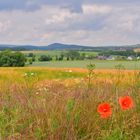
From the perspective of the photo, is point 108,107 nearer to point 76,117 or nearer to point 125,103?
point 125,103

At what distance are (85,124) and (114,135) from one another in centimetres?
58

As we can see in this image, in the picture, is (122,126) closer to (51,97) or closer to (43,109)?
(43,109)

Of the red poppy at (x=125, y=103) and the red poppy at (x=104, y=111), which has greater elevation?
the red poppy at (x=125, y=103)

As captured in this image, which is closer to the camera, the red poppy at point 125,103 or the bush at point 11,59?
the red poppy at point 125,103

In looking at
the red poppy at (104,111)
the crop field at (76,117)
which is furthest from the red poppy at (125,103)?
the red poppy at (104,111)

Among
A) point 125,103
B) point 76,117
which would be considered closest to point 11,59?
point 76,117

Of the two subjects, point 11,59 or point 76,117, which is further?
point 11,59

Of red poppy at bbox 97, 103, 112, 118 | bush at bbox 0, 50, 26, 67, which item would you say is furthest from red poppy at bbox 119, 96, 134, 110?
bush at bbox 0, 50, 26, 67

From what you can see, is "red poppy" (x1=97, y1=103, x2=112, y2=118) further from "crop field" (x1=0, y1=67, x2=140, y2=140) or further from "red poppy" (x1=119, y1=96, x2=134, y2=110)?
"red poppy" (x1=119, y1=96, x2=134, y2=110)

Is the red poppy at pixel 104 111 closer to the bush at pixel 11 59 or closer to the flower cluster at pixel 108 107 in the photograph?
the flower cluster at pixel 108 107

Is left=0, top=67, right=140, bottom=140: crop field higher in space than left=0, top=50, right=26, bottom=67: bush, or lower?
higher

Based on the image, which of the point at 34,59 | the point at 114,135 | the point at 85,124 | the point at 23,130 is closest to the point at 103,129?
the point at 85,124

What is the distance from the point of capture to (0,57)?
270 ft

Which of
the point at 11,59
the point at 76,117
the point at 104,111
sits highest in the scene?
the point at 104,111
